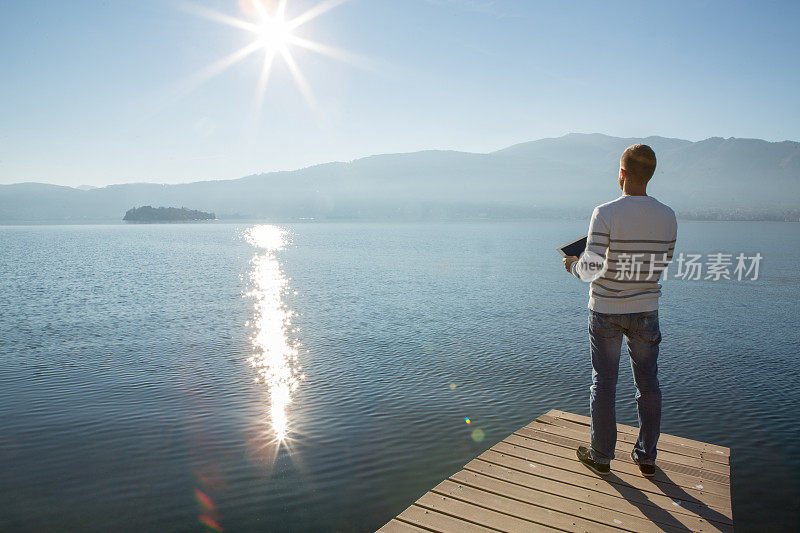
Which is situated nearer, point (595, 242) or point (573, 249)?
point (595, 242)

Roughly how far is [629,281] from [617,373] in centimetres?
96

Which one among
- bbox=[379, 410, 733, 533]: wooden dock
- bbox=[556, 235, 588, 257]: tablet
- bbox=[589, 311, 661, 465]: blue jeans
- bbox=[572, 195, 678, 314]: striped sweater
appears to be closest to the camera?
bbox=[379, 410, 733, 533]: wooden dock

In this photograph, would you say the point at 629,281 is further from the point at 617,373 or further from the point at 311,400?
the point at 311,400

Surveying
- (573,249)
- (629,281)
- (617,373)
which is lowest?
(617,373)

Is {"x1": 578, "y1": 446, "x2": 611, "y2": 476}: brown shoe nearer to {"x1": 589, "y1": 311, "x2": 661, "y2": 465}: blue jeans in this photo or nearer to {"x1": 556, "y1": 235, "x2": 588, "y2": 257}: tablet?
{"x1": 589, "y1": 311, "x2": 661, "y2": 465}: blue jeans

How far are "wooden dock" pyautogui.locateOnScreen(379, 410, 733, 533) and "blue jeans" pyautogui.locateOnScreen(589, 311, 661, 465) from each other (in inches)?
15.5

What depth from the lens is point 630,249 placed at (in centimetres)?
534

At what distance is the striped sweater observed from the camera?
208 inches

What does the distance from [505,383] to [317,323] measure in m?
10.1

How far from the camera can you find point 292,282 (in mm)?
37625

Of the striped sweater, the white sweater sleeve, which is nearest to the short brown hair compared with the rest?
the striped sweater

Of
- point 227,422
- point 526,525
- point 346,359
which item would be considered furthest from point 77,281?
point 526,525

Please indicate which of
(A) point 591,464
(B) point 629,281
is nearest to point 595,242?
(B) point 629,281

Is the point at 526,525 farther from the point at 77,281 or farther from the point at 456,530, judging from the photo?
the point at 77,281
